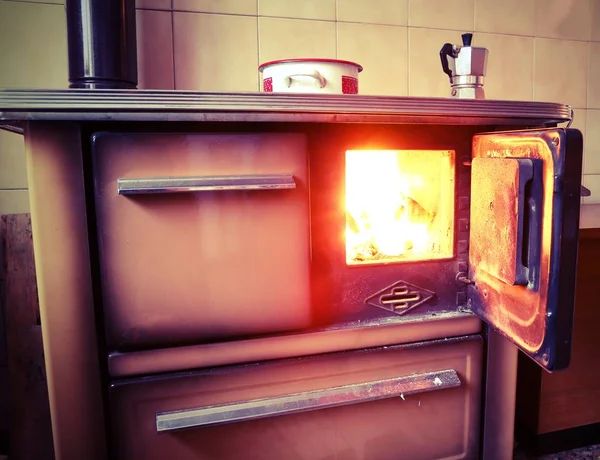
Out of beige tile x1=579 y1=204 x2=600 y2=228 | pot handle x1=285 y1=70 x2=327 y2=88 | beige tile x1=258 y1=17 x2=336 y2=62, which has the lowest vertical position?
beige tile x1=579 y1=204 x2=600 y2=228

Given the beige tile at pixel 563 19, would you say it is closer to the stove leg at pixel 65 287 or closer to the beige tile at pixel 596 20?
the beige tile at pixel 596 20

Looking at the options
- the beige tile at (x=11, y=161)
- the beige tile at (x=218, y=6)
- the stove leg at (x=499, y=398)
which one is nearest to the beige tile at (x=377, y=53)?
the beige tile at (x=218, y=6)

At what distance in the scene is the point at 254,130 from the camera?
0.87 metres

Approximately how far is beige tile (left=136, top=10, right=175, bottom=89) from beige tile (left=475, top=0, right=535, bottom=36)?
1.06 metres

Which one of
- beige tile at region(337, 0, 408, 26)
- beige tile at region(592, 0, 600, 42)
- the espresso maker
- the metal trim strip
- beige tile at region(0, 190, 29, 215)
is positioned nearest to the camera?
the metal trim strip

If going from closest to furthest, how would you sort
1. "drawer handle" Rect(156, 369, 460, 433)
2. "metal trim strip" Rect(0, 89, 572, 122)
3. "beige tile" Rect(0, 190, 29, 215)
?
"metal trim strip" Rect(0, 89, 572, 122)
"drawer handle" Rect(156, 369, 460, 433)
"beige tile" Rect(0, 190, 29, 215)

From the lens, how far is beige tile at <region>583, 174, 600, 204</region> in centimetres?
177

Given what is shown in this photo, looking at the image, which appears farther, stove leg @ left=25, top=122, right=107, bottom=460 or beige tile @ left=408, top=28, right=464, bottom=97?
beige tile @ left=408, top=28, right=464, bottom=97

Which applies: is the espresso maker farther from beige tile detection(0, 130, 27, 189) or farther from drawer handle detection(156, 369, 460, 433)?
beige tile detection(0, 130, 27, 189)

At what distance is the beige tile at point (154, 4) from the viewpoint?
133 cm

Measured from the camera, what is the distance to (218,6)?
1375 millimetres

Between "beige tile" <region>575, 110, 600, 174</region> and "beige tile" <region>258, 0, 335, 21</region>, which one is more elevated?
"beige tile" <region>258, 0, 335, 21</region>

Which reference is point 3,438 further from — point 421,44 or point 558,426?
point 421,44

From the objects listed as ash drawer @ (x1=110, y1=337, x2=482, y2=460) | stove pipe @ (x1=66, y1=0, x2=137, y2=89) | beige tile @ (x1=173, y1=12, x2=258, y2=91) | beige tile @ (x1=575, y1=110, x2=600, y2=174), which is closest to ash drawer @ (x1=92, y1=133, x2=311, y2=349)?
ash drawer @ (x1=110, y1=337, x2=482, y2=460)
